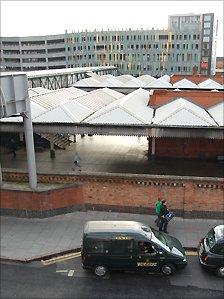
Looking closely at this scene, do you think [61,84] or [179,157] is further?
[61,84]

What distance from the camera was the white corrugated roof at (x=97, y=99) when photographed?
19.8 m

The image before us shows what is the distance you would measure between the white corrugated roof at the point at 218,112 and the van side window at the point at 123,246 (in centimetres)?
788

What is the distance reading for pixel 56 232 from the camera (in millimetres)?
13297

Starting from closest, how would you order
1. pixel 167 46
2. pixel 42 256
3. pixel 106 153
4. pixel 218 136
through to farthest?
pixel 42 256, pixel 218 136, pixel 106 153, pixel 167 46

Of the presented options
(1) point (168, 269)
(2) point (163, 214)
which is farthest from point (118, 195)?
(1) point (168, 269)

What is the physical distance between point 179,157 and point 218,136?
4.45 m

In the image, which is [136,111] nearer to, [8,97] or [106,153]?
[106,153]

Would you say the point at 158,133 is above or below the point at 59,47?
below

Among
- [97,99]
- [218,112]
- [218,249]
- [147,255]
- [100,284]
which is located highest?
[97,99]

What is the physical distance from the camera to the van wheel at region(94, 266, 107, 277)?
34.8 ft

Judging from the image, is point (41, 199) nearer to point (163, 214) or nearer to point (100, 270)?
point (100, 270)

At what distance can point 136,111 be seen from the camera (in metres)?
17.3

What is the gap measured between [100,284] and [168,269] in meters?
2.16

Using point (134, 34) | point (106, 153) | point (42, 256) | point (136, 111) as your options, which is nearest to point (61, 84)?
point (106, 153)
